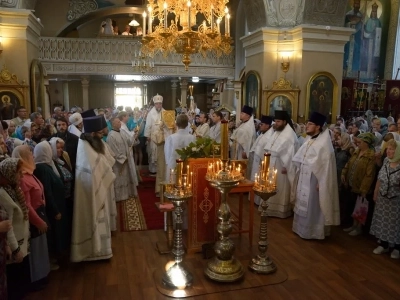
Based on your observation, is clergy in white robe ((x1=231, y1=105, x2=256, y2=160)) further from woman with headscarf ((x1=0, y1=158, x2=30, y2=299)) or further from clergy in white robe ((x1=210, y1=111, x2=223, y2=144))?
woman with headscarf ((x1=0, y1=158, x2=30, y2=299))

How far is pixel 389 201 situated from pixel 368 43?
12495 mm

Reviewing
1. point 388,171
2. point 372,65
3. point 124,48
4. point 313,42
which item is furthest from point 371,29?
point 388,171

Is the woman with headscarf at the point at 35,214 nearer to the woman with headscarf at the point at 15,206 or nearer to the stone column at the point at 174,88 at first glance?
the woman with headscarf at the point at 15,206

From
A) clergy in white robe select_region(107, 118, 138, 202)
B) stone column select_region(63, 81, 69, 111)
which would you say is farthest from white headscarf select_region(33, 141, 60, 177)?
stone column select_region(63, 81, 69, 111)

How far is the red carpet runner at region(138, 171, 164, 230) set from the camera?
19.3 ft

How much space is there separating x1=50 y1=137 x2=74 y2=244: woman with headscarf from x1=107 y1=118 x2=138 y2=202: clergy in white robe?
2.28m

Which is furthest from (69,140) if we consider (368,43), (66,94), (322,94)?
(66,94)

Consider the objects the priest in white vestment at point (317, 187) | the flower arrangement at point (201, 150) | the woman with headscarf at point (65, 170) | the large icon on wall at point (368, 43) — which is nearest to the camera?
the woman with headscarf at point (65, 170)

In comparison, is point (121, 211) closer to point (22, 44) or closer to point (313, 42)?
point (22, 44)

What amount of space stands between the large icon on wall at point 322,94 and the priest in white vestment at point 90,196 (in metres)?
6.78

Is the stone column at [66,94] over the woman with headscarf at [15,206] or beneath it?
over

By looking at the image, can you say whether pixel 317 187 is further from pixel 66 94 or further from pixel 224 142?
pixel 66 94

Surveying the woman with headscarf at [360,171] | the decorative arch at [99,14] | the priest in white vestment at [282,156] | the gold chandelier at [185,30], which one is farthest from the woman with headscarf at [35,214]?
the decorative arch at [99,14]

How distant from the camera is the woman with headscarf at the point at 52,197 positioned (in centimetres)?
376
